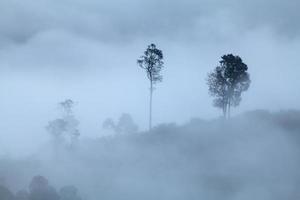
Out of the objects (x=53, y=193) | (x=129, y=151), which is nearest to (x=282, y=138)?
(x=129, y=151)

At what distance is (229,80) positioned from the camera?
7569 centimetres

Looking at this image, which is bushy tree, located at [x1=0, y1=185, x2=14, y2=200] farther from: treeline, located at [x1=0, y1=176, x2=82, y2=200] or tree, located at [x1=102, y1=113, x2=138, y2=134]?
tree, located at [x1=102, y1=113, x2=138, y2=134]

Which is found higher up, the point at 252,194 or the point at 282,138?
the point at 282,138

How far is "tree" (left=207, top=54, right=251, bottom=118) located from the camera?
74.8 meters

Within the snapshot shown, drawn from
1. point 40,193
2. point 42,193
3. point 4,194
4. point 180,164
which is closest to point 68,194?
point 42,193

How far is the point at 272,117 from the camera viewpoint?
249ft

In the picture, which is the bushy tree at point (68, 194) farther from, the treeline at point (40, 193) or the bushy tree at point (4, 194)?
the bushy tree at point (4, 194)

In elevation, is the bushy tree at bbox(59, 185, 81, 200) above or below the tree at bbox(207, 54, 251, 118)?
below

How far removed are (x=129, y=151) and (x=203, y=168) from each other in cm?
1267

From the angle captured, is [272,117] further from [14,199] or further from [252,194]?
[14,199]

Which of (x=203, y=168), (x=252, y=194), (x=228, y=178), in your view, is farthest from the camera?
(x=203, y=168)

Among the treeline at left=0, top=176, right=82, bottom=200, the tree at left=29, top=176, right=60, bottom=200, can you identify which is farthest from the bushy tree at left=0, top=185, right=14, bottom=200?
the tree at left=29, top=176, right=60, bottom=200

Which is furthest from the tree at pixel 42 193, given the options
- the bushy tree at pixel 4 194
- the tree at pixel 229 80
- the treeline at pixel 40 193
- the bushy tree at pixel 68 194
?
the tree at pixel 229 80

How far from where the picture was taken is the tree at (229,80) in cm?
7475
